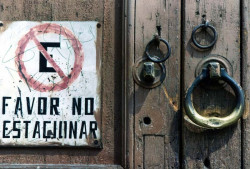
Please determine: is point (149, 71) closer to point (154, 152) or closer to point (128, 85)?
point (128, 85)

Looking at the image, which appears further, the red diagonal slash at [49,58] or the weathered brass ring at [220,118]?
the red diagonal slash at [49,58]

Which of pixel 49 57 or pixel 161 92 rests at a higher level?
pixel 49 57

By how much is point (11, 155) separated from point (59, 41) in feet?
1.34

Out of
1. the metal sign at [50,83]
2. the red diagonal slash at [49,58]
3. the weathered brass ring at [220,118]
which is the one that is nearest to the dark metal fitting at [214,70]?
the weathered brass ring at [220,118]

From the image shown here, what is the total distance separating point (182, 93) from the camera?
121 centimetres

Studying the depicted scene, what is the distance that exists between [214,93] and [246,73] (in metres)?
0.12

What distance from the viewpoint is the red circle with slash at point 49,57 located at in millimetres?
1248

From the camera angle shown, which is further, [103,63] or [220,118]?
[103,63]

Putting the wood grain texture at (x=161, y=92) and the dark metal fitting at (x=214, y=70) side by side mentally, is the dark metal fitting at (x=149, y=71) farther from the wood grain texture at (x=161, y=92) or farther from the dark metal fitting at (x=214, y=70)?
the dark metal fitting at (x=214, y=70)

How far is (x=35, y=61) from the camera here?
126 centimetres

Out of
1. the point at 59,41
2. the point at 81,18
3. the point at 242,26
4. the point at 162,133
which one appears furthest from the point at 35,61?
the point at 242,26

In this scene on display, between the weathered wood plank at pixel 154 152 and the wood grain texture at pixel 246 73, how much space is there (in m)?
0.26

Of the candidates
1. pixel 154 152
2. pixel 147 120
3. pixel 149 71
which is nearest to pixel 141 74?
pixel 149 71

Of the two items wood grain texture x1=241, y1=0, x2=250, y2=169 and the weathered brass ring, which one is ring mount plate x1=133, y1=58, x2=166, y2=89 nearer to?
the weathered brass ring
